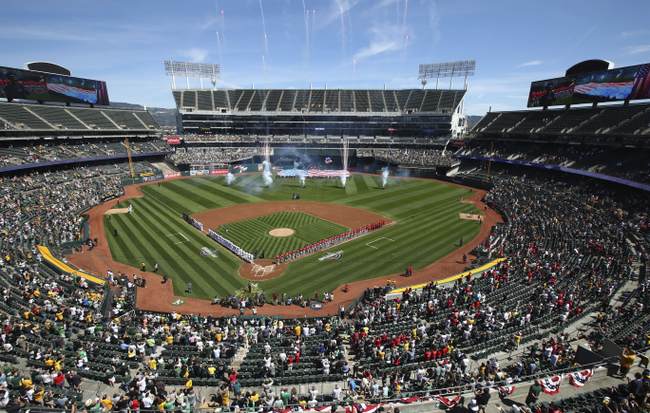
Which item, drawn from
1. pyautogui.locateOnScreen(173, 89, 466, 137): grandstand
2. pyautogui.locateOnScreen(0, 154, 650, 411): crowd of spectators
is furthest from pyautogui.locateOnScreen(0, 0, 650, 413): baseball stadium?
pyautogui.locateOnScreen(173, 89, 466, 137): grandstand

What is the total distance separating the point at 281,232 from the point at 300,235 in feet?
8.88

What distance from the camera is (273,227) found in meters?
44.9

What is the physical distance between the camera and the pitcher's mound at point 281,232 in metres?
41.9

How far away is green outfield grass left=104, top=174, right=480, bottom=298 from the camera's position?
31.6 metres

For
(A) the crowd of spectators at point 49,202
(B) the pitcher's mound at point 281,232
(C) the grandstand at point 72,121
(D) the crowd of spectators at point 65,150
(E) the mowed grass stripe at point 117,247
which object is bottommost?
(E) the mowed grass stripe at point 117,247

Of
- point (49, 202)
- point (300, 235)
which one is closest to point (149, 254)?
point (300, 235)

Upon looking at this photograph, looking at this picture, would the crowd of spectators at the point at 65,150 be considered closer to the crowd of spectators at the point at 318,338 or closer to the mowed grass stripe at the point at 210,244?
the mowed grass stripe at the point at 210,244

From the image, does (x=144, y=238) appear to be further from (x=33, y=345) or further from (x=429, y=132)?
(x=429, y=132)

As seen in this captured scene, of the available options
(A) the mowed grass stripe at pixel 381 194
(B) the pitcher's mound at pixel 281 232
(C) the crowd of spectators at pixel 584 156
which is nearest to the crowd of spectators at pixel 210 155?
(A) the mowed grass stripe at pixel 381 194

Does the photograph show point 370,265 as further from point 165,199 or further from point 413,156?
point 413,156

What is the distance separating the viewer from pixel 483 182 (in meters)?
68.9

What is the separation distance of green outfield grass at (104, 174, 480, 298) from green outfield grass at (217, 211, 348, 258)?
3.97 feet

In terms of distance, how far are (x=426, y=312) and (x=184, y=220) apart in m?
36.3

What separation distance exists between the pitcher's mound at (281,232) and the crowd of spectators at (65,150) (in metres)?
47.5
